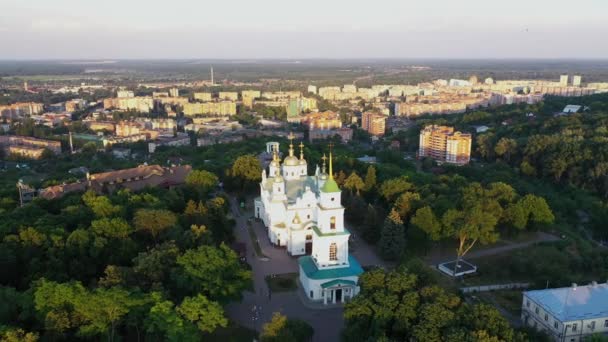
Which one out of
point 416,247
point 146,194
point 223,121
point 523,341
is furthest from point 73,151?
point 523,341

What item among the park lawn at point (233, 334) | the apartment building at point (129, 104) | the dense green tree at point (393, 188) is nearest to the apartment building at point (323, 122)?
the dense green tree at point (393, 188)

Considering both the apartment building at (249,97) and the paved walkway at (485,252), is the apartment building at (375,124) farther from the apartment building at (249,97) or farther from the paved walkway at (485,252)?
the paved walkway at (485,252)

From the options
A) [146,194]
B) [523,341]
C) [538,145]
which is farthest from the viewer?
[538,145]

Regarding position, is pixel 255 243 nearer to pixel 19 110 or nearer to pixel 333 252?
pixel 333 252

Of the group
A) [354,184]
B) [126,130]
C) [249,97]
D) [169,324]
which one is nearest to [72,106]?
[126,130]

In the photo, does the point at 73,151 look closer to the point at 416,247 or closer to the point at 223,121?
the point at 223,121

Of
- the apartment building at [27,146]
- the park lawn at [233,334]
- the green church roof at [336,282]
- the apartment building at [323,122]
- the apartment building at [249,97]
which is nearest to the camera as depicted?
the park lawn at [233,334]
